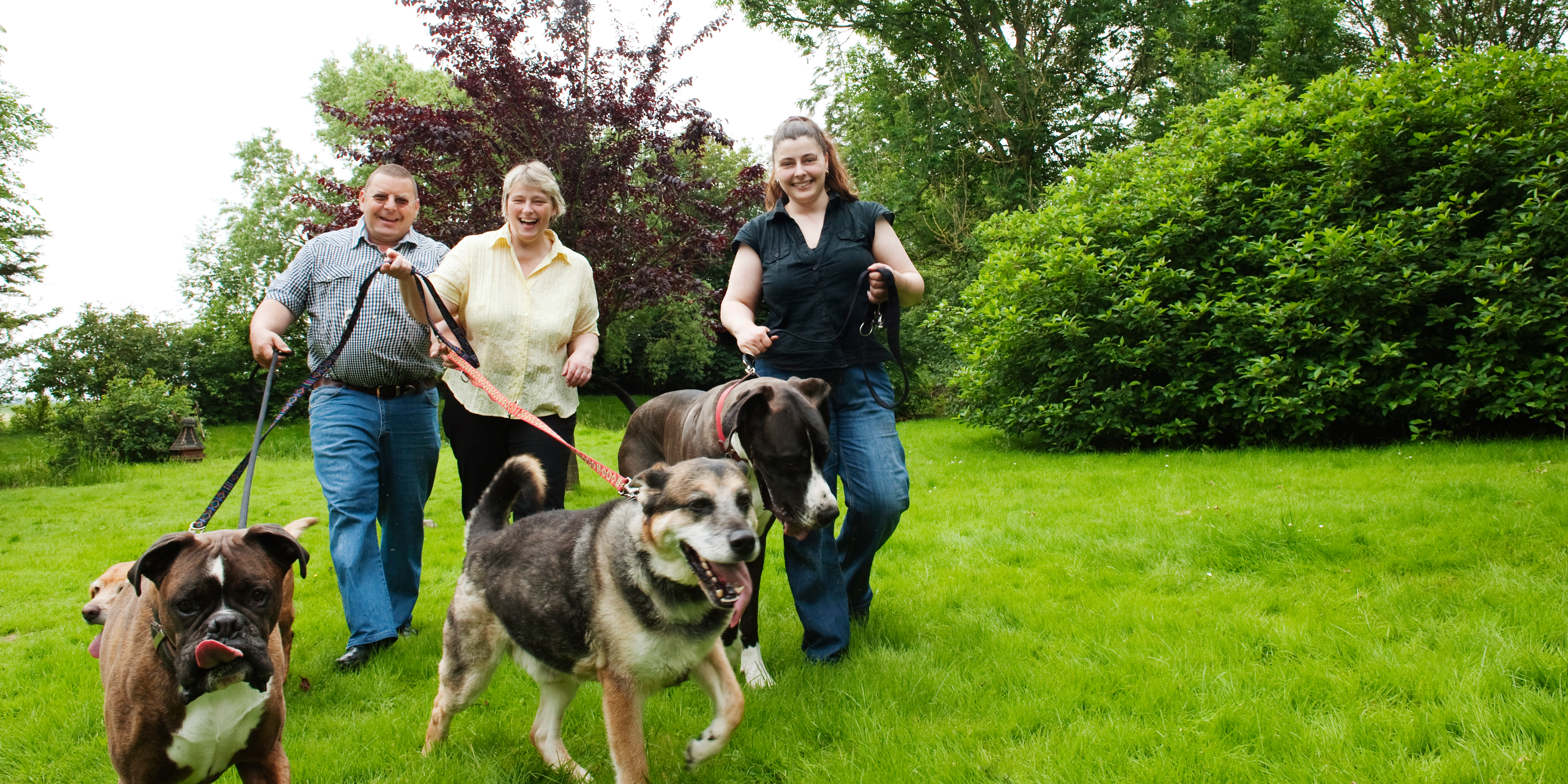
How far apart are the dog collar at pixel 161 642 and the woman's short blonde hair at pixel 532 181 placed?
8.51 ft

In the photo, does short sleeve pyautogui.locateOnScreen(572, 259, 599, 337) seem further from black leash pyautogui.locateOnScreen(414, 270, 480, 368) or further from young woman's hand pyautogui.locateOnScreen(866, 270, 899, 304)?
young woman's hand pyautogui.locateOnScreen(866, 270, 899, 304)

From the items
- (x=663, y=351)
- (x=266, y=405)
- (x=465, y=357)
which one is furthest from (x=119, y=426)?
(x=266, y=405)

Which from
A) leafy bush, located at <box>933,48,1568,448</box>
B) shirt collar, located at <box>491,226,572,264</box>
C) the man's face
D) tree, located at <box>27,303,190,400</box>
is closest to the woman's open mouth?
shirt collar, located at <box>491,226,572,264</box>

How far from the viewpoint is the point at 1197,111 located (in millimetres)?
12281

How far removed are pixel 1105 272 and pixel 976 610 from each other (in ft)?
24.5

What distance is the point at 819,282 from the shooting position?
4188 millimetres

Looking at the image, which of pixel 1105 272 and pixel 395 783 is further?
pixel 1105 272

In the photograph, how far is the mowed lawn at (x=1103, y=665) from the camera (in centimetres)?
304

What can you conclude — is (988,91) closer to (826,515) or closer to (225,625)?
(826,515)

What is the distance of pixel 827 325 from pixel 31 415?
1126 inches

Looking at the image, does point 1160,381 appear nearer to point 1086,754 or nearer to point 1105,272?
point 1105,272

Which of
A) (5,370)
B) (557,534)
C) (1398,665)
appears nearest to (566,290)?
(557,534)

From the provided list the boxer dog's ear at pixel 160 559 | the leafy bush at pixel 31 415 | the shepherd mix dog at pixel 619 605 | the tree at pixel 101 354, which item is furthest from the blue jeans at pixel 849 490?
the tree at pixel 101 354

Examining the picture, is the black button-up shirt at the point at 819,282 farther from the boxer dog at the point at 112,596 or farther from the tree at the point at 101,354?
the tree at the point at 101,354
